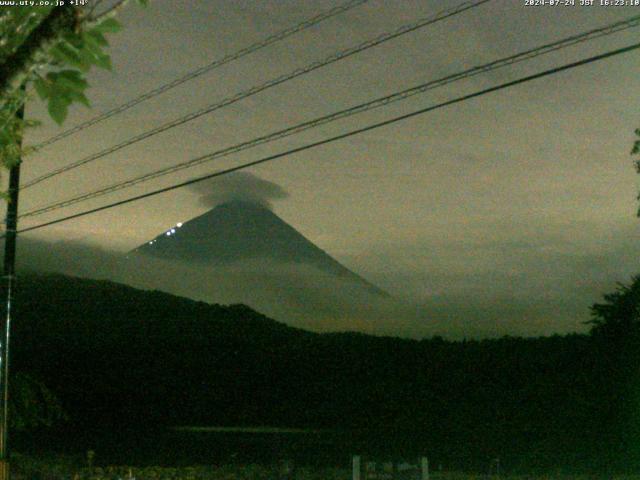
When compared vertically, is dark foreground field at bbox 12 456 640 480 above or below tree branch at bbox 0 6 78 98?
below

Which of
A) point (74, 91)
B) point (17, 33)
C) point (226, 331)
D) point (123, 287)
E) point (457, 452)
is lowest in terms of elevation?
point (457, 452)

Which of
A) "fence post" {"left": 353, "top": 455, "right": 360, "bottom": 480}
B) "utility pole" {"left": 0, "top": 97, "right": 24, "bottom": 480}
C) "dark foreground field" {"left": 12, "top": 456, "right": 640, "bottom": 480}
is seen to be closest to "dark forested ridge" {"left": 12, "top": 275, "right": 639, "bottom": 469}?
"dark foreground field" {"left": 12, "top": 456, "right": 640, "bottom": 480}

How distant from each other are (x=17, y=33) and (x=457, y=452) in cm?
2571

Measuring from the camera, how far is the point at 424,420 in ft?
134

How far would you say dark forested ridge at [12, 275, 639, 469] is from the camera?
3425 cm

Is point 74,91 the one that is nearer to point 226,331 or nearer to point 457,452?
point 457,452

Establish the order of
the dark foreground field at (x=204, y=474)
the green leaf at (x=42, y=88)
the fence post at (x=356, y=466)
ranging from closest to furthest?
1. the green leaf at (x=42, y=88)
2. the fence post at (x=356, y=466)
3. the dark foreground field at (x=204, y=474)

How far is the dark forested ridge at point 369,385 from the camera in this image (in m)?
34.2

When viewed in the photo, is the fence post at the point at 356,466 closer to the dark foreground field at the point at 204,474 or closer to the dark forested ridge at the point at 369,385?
the dark foreground field at the point at 204,474

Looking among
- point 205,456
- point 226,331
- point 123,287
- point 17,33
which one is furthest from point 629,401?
point 123,287

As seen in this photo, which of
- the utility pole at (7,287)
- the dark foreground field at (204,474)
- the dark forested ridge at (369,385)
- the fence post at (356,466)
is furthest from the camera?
the dark forested ridge at (369,385)

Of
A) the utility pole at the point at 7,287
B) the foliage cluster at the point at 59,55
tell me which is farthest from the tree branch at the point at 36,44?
the utility pole at the point at 7,287

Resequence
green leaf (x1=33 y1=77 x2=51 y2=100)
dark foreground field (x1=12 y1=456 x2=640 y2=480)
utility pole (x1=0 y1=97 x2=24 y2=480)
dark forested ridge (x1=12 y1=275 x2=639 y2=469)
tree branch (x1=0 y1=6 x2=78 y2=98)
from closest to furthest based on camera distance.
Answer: tree branch (x1=0 y1=6 x2=78 y2=98), green leaf (x1=33 y1=77 x2=51 y2=100), utility pole (x1=0 y1=97 x2=24 y2=480), dark foreground field (x1=12 y1=456 x2=640 y2=480), dark forested ridge (x1=12 y1=275 x2=639 y2=469)

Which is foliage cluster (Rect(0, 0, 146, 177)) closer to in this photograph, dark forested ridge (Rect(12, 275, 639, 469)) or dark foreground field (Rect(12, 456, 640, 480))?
dark foreground field (Rect(12, 456, 640, 480))
